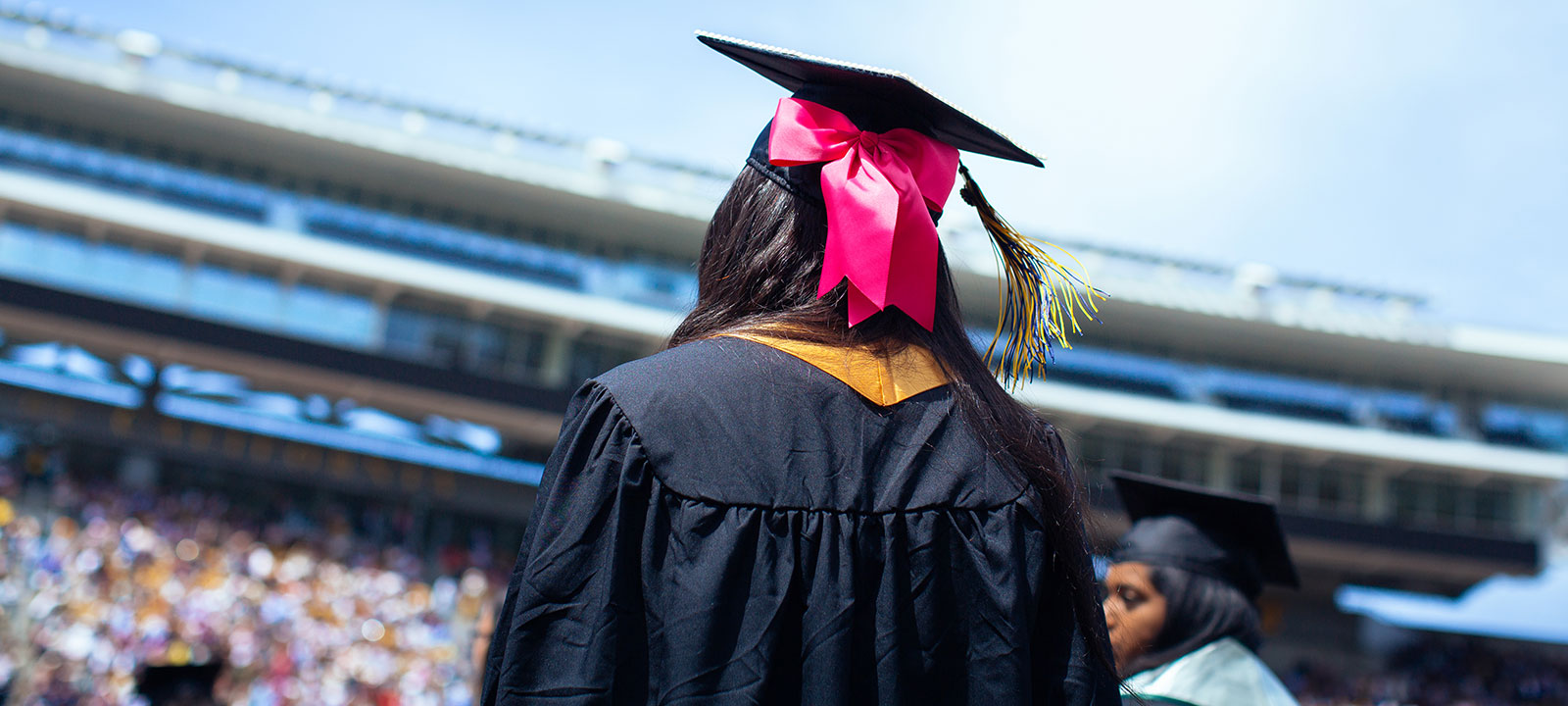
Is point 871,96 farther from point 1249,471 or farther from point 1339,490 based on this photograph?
point 1339,490

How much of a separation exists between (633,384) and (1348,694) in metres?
25.1

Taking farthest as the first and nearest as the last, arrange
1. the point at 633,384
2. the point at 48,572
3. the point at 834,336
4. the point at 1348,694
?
the point at 1348,694, the point at 48,572, the point at 834,336, the point at 633,384

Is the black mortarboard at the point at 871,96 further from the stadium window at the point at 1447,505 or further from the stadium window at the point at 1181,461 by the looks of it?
the stadium window at the point at 1447,505

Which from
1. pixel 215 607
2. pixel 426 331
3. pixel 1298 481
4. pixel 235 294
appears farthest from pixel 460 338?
pixel 1298 481

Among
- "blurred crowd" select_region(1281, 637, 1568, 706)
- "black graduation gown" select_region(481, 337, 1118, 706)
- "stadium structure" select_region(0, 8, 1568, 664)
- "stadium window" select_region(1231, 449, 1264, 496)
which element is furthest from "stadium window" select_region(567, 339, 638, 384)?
"black graduation gown" select_region(481, 337, 1118, 706)

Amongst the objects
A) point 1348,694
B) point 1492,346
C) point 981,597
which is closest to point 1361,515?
point 1492,346

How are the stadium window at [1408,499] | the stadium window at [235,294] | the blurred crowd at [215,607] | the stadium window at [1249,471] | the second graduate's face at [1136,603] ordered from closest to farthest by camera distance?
the second graduate's face at [1136,603], the blurred crowd at [215,607], the stadium window at [235,294], the stadium window at [1249,471], the stadium window at [1408,499]

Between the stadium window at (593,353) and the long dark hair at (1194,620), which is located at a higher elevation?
the long dark hair at (1194,620)

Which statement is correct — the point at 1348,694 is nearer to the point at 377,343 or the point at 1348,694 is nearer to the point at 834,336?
the point at 377,343

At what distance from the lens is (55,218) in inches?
992

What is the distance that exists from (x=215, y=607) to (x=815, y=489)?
16.0 meters

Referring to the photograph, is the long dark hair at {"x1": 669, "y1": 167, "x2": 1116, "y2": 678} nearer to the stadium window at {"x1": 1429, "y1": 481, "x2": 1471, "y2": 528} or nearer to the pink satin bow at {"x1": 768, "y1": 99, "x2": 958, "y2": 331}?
the pink satin bow at {"x1": 768, "y1": 99, "x2": 958, "y2": 331}

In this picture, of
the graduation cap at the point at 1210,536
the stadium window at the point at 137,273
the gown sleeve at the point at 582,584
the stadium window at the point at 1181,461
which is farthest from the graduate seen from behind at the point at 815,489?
the stadium window at the point at 1181,461

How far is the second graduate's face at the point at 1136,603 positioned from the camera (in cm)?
297
